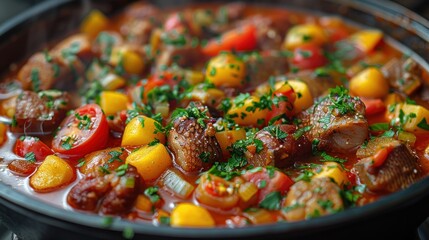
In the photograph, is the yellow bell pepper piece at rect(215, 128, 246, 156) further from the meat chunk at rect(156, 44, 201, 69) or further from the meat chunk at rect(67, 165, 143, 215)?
the meat chunk at rect(156, 44, 201, 69)

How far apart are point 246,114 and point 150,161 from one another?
0.89 meters

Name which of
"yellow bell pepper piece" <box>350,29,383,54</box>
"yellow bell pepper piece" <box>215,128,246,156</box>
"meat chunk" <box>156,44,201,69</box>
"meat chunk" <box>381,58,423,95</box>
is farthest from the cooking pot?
"yellow bell pepper piece" <box>350,29,383,54</box>

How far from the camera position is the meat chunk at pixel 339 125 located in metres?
3.90

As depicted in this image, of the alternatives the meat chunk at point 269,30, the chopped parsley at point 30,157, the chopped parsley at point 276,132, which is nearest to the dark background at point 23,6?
the meat chunk at point 269,30

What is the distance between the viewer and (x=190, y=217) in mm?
3236

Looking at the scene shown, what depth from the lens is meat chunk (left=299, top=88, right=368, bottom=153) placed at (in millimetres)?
3902

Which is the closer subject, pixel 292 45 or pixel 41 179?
pixel 41 179

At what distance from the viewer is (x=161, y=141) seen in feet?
13.4

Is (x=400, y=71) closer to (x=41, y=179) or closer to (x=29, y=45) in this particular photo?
(x=41, y=179)

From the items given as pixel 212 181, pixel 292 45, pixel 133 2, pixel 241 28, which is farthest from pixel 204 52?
pixel 212 181

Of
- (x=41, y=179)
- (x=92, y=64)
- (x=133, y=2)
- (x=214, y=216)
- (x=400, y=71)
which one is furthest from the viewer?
(x=133, y=2)

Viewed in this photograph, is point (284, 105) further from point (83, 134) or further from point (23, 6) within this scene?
point (23, 6)

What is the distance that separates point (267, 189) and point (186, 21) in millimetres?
2726

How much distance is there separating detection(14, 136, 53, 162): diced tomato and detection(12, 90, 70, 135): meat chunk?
7.4 inches
